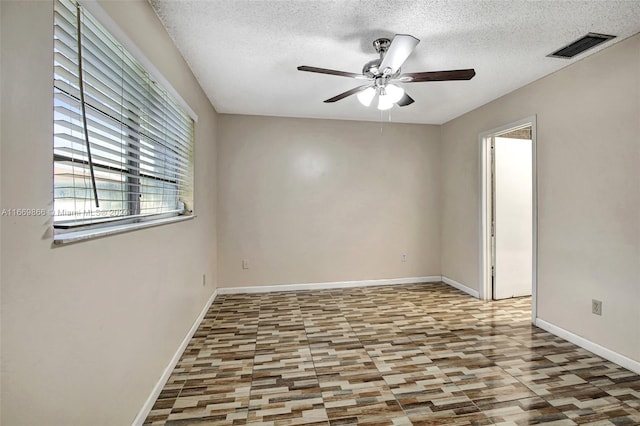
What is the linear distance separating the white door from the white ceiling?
1022 millimetres

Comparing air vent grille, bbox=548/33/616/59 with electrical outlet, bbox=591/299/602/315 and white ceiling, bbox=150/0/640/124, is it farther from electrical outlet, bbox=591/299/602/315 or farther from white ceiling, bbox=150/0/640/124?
electrical outlet, bbox=591/299/602/315

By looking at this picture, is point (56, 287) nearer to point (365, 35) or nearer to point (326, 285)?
point (365, 35)

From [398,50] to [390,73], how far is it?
347mm

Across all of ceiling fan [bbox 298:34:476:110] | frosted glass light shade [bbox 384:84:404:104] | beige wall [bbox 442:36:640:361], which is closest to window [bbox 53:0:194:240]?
ceiling fan [bbox 298:34:476:110]

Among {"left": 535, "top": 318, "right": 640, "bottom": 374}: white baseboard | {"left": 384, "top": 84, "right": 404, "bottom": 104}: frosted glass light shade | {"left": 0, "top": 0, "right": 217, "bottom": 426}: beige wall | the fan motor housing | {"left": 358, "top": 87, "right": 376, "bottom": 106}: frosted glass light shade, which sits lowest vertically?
{"left": 535, "top": 318, "right": 640, "bottom": 374}: white baseboard

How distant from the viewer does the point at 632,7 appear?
1946 millimetres

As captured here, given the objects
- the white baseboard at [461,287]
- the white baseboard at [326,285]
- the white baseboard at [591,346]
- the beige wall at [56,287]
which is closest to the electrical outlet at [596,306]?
the white baseboard at [591,346]

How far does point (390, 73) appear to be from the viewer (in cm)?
230

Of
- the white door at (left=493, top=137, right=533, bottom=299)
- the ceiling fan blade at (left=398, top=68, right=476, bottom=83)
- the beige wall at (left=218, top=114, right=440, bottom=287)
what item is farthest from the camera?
the beige wall at (left=218, top=114, right=440, bottom=287)

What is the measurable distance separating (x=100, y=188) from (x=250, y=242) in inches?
120

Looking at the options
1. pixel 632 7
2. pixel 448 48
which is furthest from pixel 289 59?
pixel 632 7

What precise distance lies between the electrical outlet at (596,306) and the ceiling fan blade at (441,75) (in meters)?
2.12

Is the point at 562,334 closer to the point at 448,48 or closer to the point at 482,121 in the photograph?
the point at 482,121

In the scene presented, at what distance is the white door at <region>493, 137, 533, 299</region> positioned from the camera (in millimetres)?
3965
